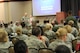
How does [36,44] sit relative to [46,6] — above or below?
below

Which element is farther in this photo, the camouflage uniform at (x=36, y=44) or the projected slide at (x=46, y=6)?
the projected slide at (x=46, y=6)

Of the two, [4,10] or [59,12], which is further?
[4,10]

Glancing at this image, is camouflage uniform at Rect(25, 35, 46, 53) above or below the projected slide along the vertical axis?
below

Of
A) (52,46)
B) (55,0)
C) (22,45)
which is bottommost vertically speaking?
(52,46)

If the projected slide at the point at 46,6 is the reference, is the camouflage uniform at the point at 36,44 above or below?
below

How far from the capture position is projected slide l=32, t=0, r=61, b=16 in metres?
14.5

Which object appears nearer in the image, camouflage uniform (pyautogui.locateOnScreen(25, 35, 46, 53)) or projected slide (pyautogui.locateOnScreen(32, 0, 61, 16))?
camouflage uniform (pyautogui.locateOnScreen(25, 35, 46, 53))

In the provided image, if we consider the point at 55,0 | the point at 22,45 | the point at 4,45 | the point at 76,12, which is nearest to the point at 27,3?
the point at 55,0

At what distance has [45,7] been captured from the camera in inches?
573

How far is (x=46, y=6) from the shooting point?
14555mm

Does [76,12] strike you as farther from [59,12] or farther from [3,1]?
[3,1]

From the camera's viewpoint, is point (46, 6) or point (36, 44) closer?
point (36, 44)

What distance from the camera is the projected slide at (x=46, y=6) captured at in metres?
14.5

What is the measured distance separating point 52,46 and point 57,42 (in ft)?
0.45
